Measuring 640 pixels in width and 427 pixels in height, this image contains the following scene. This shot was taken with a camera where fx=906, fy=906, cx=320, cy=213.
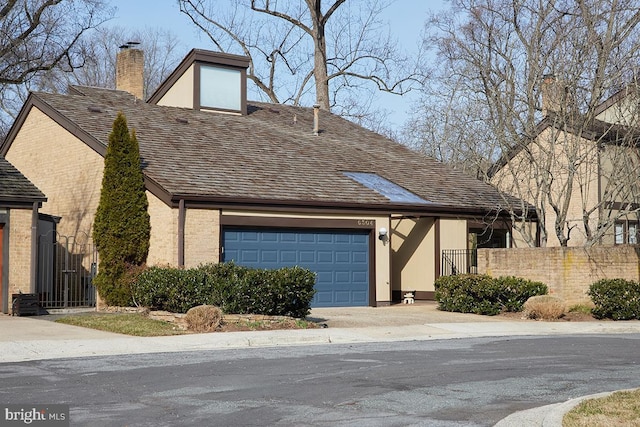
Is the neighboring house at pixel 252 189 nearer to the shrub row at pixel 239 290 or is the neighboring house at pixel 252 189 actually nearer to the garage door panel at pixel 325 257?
the garage door panel at pixel 325 257

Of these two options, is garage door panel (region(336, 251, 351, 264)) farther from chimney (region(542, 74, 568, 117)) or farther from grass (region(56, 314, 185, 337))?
grass (region(56, 314, 185, 337))

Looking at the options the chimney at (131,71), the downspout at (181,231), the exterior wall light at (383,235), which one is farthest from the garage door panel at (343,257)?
the chimney at (131,71)

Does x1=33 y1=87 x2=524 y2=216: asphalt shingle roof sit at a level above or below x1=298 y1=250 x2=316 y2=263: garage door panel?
above

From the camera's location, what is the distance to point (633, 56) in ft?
88.2

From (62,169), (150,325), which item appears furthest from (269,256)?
(62,169)

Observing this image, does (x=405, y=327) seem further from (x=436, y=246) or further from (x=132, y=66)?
(x=132, y=66)

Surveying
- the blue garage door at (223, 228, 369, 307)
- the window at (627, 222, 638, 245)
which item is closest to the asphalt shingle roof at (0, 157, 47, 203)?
the blue garage door at (223, 228, 369, 307)

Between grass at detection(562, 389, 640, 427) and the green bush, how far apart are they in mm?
13890

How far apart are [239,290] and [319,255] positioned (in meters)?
6.97

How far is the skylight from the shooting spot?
28953 mm

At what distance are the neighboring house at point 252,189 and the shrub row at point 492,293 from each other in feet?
10.3

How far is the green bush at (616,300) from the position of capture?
23594mm

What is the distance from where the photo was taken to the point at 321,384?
11758 mm

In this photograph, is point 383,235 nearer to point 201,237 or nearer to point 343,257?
point 343,257
